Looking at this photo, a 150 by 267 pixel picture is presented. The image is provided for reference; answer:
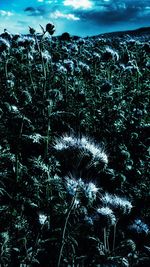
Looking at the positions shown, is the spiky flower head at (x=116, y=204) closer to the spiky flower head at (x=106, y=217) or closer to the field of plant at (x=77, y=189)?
the field of plant at (x=77, y=189)

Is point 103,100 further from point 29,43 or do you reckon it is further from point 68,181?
point 68,181

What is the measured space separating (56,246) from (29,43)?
529 cm

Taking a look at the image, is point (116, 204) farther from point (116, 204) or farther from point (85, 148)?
point (85, 148)

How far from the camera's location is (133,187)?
467 centimetres

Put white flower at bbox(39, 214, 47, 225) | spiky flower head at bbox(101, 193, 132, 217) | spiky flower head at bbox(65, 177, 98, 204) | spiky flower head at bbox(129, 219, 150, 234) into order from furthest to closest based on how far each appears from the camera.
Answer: white flower at bbox(39, 214, 47, 225)
spiky flower head at bbox(129, 219, 150, 234)
spiky flower head at bbox(101, 193, 132, 217)
spiky flower head at bbox(65, 177, 98, 204)

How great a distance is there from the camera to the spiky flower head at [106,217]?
3.06 meters

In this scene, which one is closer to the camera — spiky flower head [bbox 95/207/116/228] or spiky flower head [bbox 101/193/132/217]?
spiky flower head [bbox 95/207/116/228]

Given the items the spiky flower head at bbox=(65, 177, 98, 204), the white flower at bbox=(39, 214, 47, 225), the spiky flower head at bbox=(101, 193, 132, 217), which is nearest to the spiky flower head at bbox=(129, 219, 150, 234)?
the spiky flower head at bbox=(101, 193, 132, 217)

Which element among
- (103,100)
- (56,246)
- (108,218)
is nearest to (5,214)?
(56,246)

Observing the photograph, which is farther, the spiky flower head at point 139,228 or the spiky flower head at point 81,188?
the spiky flower head at point 139,228

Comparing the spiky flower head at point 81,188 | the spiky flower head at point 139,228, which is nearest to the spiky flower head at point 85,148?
the spiky flower head at point 81,188

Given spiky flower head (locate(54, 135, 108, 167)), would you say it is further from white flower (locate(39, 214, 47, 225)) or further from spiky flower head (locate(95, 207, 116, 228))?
white flower (locate(39, 214, 47, 225))

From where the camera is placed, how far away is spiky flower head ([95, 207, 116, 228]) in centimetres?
306

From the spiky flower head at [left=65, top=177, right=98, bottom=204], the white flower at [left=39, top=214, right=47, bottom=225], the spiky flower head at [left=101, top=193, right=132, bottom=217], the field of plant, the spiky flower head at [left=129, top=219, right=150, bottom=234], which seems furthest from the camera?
the white flower at [left=39, top=214, right=47, bottom=225]
